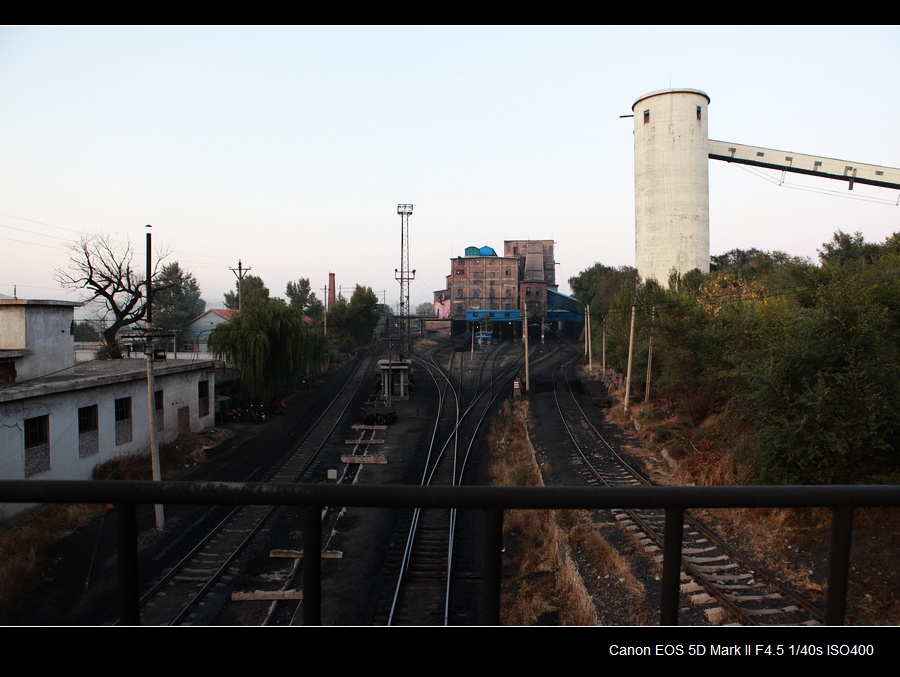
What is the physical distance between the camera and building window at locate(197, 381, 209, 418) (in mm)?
25906

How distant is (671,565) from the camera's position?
1.88 metres

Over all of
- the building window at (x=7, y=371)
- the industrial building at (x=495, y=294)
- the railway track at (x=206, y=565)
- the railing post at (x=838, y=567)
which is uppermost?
the industrial building at (x=495, y=294)

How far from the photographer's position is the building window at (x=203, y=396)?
25906 mm

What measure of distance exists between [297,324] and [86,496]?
30.1 m

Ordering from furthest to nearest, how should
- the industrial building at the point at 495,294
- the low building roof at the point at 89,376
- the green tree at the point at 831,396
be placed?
the industrial building at the point at 495,294 → the low building roof at the point at 89,376 → the green tree at the point at 831,396

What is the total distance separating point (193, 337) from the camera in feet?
173

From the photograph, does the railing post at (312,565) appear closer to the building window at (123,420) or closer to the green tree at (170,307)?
the building window at (123,420)

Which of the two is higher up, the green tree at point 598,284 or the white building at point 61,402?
the green tree at point 598,284

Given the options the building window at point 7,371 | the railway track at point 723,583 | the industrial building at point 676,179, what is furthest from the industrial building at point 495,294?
the railway track at point 723,583

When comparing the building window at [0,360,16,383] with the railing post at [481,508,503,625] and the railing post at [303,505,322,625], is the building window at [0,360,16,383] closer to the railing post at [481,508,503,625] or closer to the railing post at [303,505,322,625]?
the railing post at [303,505,322,625]

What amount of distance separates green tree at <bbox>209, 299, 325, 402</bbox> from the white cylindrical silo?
80.2 ft

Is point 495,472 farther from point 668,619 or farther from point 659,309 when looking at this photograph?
point 668,619

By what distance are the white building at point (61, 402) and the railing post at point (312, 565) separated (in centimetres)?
1696

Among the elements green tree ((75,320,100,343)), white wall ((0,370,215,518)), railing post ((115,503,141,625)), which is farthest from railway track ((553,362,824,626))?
green tree ((75,320,100,343))
